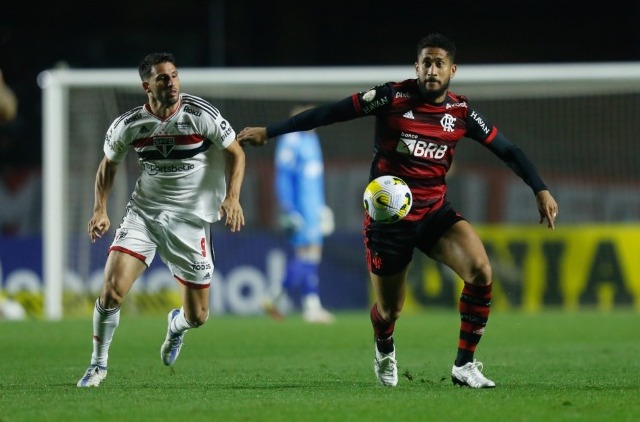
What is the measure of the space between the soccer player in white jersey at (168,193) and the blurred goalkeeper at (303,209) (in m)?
5.95

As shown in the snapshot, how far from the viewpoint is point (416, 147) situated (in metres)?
7.71

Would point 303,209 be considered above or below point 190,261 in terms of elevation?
above

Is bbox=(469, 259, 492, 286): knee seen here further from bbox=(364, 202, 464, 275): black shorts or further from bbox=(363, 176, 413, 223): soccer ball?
bbox=(363, 176, 413, 223): soccer ball

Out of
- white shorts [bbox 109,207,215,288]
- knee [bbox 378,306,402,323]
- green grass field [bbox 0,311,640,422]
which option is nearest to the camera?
green grass field [bbox 0,311,640,422]

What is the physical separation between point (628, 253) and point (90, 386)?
34.8 feet

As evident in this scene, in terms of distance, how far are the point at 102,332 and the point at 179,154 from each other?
127 cm

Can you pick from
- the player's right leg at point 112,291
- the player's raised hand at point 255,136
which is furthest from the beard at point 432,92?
the player's right leg at point 112,291

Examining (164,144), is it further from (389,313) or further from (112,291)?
(389,313)

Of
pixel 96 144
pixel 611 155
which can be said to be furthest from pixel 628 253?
pixel 96 144

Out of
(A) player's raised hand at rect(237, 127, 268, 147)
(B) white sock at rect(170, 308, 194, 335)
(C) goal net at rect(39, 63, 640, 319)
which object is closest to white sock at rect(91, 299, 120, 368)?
(B) white sock at rect(170, 308, 194, 335)

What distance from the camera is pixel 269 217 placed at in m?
18.0

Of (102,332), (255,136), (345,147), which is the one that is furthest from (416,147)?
(345,147)

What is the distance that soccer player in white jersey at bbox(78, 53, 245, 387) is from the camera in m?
7.91

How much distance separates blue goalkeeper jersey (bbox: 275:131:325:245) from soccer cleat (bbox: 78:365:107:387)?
699cm
